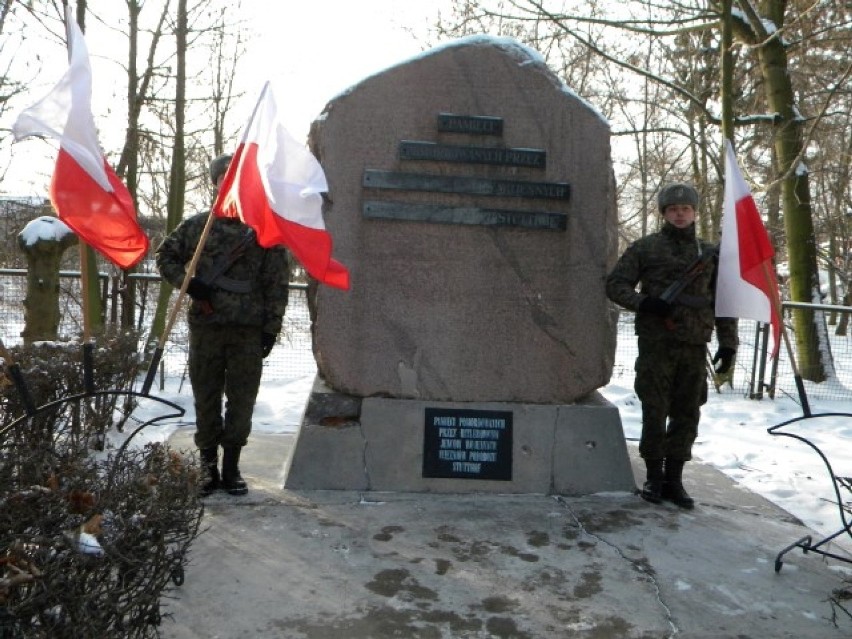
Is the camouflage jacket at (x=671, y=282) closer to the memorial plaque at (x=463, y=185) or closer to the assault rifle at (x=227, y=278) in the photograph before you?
the memorial plaque at (x=463, y=185)

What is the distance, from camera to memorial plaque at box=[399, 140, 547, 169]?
14.7 feet

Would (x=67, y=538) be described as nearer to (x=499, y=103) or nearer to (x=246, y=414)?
(x=246, y=414)

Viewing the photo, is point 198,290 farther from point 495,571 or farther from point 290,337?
point 290,337

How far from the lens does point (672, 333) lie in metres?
4.33

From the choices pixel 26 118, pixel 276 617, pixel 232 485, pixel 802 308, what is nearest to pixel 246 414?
pixel 232 485

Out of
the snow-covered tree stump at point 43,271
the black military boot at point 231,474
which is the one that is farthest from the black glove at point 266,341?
the snow-covered tree stump at point 43,271

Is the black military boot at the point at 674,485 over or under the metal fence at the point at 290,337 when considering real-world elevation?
under

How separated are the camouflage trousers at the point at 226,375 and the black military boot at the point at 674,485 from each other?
2324 millimetres

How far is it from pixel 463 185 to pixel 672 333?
1396mm

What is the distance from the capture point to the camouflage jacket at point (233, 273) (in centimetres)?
414

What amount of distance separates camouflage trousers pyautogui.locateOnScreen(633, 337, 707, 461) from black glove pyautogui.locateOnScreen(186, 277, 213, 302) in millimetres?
2333

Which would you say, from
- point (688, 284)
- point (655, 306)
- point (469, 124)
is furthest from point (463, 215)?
point (688, 284)

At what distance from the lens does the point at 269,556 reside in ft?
11.4

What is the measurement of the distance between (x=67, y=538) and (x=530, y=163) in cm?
334
